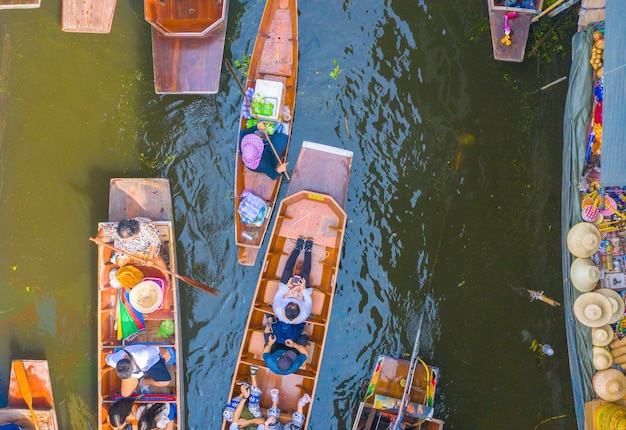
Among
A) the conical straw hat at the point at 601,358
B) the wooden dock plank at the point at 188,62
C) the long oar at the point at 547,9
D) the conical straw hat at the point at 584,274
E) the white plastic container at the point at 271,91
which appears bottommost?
the conical straw hat at the point at 601,358

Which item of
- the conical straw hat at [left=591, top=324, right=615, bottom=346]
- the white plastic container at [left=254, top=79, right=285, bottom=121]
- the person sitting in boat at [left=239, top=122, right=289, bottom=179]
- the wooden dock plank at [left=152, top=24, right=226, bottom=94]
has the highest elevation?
the wooden dock plank at [left=152, top=24, right=226, bottom=94]

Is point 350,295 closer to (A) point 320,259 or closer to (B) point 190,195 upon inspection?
(A) point 320,259

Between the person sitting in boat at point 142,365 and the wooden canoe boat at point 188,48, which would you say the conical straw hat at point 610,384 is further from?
the wooden canoe boat at point 188,48

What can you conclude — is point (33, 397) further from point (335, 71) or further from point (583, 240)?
point (583, 240)

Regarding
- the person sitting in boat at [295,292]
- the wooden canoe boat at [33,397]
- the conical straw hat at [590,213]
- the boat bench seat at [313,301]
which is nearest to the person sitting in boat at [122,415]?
the wooden canoe boat at [33,397]

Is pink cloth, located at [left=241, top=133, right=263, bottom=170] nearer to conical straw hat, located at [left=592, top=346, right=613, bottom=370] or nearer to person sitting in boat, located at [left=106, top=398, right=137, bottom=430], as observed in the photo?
person sitting in boat, located at [left=106, top=398, right=137, bottom=430]

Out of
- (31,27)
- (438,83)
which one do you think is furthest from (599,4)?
(31,27)

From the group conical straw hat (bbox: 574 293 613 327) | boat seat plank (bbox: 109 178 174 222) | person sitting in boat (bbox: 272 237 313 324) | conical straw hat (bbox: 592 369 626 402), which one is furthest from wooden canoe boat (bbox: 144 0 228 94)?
conical straw hat (bbox: 592 369 626 402)
